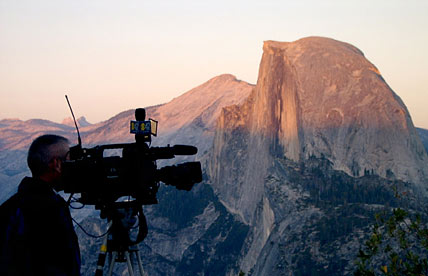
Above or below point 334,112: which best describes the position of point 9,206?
above

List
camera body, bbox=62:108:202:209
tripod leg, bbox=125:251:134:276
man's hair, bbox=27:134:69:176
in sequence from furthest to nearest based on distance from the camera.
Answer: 1. tripod leg, bbox=125:251:134:276
2. camera body, bbox=62:108:202:209
3. man's hair, bbox=27:134:69:176

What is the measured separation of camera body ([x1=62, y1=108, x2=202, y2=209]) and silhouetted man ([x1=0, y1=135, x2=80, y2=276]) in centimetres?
30

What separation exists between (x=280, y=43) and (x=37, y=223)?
5357 inches

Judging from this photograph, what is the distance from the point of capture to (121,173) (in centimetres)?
653

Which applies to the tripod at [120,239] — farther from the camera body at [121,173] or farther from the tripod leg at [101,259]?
the camera body at [121,173]

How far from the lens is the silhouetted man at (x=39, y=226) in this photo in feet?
18.1

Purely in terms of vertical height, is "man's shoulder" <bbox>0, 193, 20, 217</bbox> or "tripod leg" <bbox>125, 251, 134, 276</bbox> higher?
"man's shoulder" <bbox>0, 193, 20, 217</bbox>

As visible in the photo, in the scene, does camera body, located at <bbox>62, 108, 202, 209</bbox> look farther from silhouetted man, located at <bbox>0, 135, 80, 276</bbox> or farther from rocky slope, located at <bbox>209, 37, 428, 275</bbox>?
rocky slope, located at <bbox>209, 37, 428, 275</bbox>

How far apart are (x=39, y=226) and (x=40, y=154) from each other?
764 mm

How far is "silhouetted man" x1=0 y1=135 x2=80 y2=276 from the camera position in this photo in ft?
18.1

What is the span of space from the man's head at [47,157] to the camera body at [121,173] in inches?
5.4

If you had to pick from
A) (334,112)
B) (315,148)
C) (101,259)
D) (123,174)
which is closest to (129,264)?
(101,259)

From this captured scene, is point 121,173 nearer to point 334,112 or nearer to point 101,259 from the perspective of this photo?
point 101,259

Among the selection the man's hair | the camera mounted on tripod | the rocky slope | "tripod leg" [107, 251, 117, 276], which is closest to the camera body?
the camera mounted on tripod
